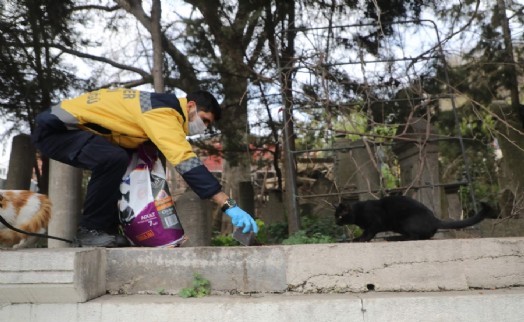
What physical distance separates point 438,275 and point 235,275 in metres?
1.21

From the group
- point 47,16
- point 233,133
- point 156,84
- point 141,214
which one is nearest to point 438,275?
point 141,214

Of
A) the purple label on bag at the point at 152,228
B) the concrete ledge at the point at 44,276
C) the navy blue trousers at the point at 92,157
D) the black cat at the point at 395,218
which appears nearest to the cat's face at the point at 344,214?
the black cat at the point at 395,218

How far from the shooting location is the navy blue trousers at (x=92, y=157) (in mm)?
2990

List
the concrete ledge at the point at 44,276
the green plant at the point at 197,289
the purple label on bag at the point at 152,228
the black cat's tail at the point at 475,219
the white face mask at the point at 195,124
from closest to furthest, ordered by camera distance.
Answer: the concrete ledge at the point at 44,276
the green plant at the point at 197,289
the purple label on bag at the point at 152,228
the white face mask at the point at 195,124
the black cat's tail at the point at 475,219

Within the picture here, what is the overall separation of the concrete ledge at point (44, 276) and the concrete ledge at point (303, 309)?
7 cm

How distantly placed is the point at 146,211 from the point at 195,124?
2.32ft

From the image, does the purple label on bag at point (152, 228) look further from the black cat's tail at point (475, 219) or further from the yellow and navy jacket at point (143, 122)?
the black cat's tail at point (475, 219)

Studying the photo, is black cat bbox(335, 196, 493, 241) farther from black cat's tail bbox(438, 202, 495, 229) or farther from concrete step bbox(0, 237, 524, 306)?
concrete step bbox(0, 237, 524, 306)

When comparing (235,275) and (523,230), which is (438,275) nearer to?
(235,275)

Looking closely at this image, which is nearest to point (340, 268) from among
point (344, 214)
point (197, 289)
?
point (197, 289)

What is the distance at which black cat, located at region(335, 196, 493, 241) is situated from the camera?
4.15m

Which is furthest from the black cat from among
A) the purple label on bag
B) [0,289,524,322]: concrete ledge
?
the purple label on bag

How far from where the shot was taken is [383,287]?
2.69m

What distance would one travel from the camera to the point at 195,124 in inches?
129
